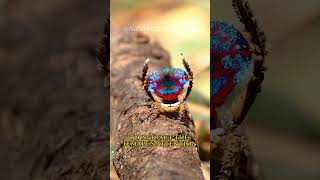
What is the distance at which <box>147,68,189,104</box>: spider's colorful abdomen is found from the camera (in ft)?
3.62

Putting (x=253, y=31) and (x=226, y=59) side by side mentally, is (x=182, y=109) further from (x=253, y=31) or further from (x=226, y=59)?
(x=253, y=31)

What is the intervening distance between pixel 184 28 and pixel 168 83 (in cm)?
17

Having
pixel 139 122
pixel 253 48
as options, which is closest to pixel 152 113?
pixel 139 122

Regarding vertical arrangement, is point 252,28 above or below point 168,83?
above

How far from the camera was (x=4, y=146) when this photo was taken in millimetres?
1185

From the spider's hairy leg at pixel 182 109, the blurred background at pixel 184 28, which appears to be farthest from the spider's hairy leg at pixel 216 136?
the spider's hairy leg at pixel 182 109

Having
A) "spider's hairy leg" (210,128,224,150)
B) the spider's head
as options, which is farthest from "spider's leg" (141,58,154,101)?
"spider's hairy leg" (210,128,224,150)

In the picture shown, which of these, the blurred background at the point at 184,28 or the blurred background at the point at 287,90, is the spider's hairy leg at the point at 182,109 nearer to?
the blurred background at the point at 184,28

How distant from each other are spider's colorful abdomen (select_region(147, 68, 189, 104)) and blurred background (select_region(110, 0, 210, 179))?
0.11 ft

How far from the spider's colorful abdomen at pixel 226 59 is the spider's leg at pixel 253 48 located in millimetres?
21

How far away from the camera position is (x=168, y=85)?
1.12 metres

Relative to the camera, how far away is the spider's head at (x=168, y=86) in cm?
110

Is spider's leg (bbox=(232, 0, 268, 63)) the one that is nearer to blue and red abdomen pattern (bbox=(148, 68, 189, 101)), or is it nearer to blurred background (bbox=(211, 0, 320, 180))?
blurred background (bbox=(211, 0, 320, 180))

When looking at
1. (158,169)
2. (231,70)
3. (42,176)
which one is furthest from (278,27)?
(42,176)
